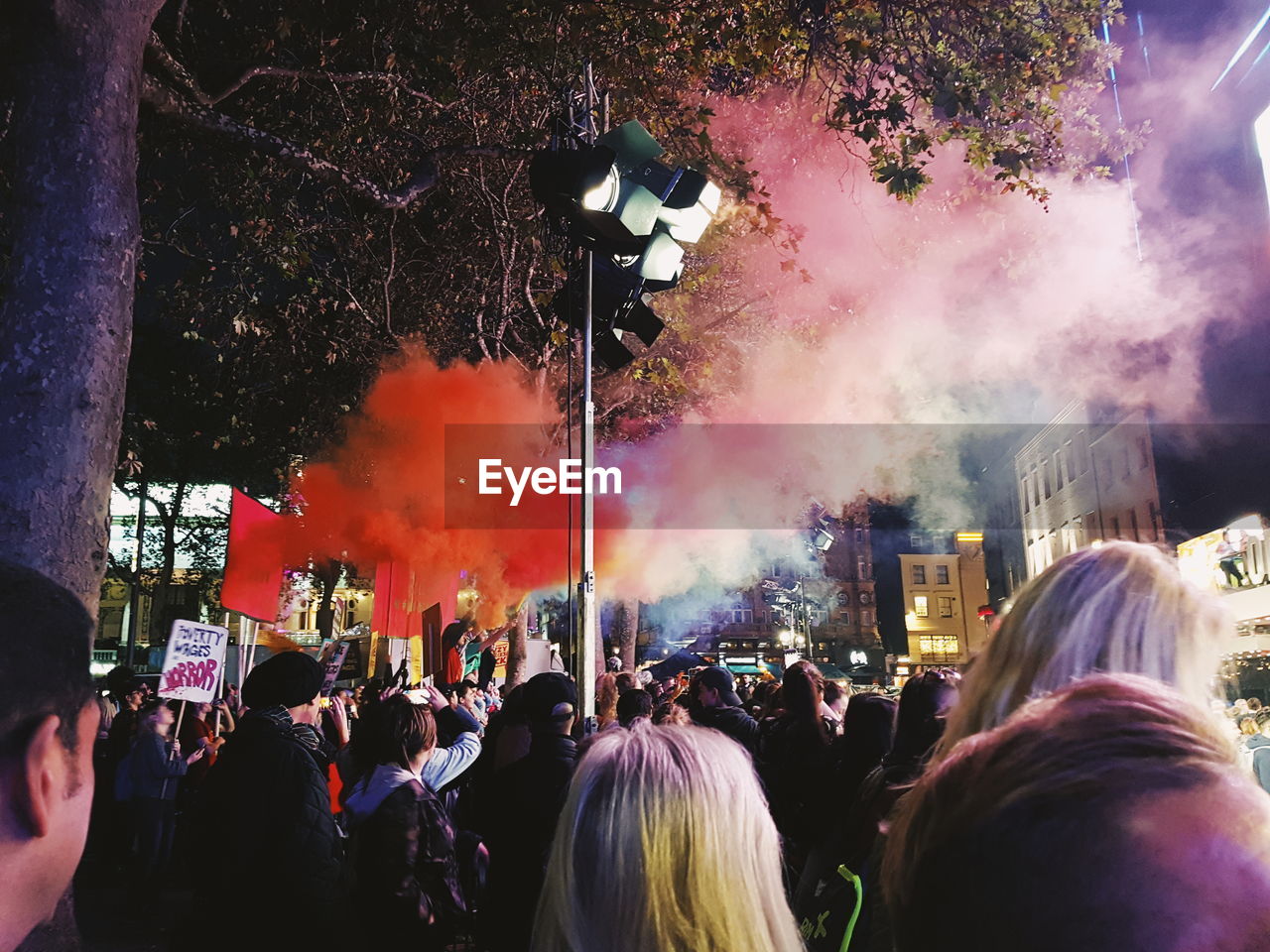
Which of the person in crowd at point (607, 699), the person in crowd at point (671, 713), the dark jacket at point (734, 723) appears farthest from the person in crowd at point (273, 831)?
the person in crowd at point (607, 699)

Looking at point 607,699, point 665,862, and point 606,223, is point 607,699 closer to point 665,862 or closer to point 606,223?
point 606,223

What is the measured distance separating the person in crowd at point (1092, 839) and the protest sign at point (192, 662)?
8.26 m

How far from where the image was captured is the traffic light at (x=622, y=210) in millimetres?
6020

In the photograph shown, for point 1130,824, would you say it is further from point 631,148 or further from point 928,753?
point 631,148

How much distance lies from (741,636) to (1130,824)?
90.2m

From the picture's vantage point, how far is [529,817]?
163 inches

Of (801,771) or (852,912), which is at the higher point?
(852,912)

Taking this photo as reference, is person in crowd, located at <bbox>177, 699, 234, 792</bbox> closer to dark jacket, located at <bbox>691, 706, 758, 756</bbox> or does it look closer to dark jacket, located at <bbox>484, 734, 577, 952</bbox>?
dark jacket, located at <bbox>691, 706, 758, 756</bbox>

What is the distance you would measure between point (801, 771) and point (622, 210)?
3903 millimetres

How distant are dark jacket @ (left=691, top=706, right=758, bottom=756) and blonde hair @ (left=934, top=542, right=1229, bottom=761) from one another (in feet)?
15.4

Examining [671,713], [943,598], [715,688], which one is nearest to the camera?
[671,713]

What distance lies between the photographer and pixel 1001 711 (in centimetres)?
188

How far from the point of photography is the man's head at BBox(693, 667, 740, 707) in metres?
7.58

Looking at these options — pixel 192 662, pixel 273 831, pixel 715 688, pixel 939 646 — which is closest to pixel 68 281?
pixel 273 831
